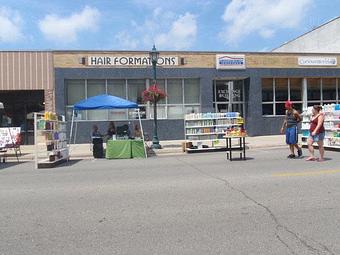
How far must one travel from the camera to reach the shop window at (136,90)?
93.3 ft

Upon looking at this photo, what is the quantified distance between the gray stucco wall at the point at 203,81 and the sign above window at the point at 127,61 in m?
0.29

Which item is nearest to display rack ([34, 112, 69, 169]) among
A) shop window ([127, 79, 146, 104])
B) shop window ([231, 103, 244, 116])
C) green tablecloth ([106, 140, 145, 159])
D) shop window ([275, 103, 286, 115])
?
green tablecloth ([106, 140, 145, 159])

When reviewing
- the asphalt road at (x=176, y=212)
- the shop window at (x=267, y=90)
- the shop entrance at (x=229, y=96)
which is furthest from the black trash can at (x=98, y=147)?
the shop window at (x=267, y=90)

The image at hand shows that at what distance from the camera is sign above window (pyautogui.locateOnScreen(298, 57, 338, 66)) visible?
3025 cm

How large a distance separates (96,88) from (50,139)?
1179 cm

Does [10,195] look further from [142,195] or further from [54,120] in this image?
[54,120]

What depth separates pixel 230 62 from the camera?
1141 inches

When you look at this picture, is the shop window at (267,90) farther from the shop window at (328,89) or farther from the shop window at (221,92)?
the shop window at (328,89)

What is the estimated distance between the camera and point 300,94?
1220 inches

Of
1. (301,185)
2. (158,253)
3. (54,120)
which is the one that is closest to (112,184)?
(301,185)

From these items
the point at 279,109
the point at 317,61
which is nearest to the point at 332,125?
the point at 279,109

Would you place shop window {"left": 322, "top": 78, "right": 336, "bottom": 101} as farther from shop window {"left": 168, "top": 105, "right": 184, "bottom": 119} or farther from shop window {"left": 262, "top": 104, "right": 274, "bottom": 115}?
shop window {"left": 168, "top": 105, "right": 184, "bottom": 119}

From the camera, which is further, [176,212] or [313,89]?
[313,89]

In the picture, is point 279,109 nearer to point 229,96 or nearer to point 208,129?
point 229,96
